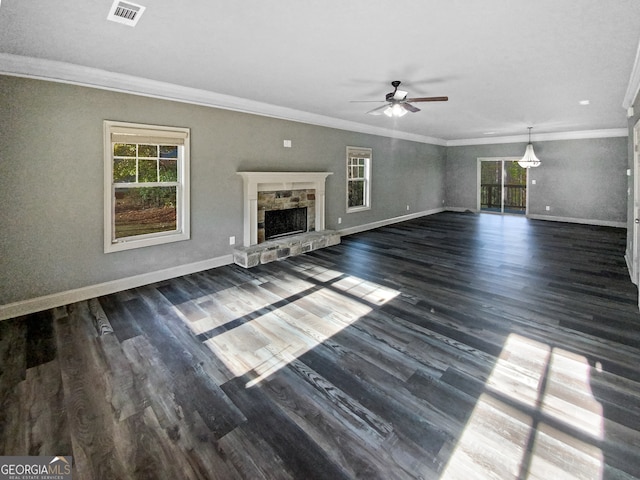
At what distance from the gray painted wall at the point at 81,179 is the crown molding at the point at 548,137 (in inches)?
311

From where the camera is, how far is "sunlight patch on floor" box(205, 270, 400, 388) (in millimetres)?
2590

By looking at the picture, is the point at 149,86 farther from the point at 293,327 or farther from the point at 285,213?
the point at 293,327

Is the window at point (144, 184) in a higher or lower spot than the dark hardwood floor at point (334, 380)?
higher

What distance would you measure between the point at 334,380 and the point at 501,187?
1132 cm

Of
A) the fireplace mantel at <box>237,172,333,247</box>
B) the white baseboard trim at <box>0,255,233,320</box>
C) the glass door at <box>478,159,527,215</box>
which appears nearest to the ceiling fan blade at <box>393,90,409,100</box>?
the fireplace mantel at <box>237,172,333,247</box>

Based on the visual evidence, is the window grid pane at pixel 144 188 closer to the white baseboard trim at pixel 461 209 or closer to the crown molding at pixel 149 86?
the crown molding at pixel 149 86

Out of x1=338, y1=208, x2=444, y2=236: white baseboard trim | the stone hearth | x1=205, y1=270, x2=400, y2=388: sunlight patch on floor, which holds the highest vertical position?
x1=338, y1=208, x2=444, y2=236: white baseboard trim

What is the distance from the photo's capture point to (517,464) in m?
1.65

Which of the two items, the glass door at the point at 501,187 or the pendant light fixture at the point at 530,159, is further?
the glass door at the point at 501,187

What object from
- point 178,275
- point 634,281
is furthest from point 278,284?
point 634,281

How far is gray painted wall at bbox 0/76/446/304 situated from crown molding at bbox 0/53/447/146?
0.28 ft

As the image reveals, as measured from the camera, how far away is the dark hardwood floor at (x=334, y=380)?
1.69m

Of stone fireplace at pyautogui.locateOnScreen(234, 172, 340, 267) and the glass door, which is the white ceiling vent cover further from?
the glass door

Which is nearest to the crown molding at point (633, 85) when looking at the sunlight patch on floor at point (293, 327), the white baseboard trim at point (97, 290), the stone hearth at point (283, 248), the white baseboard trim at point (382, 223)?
the sunlight patch on floor at point (293, 327)
